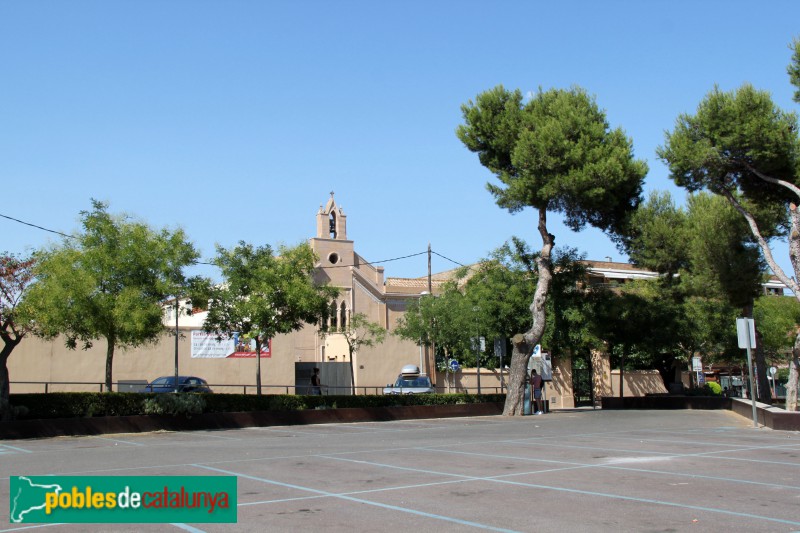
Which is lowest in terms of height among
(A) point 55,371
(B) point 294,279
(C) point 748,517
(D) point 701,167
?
(C) point 748,517

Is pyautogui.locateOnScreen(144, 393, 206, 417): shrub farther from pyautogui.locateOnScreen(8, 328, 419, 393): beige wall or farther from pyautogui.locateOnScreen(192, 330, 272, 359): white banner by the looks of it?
pyautogui.locateOnScreen(192, 330, 272, 359): white banner

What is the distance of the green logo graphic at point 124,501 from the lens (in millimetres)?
7500

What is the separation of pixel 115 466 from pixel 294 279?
641 inches

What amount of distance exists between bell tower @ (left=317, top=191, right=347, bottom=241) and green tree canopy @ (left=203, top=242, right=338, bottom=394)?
2752 centimetres

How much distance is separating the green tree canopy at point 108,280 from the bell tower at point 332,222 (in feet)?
108

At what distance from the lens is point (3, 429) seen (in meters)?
19.5

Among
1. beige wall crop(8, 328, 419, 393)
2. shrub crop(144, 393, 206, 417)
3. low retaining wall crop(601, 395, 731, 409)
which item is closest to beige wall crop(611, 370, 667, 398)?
low retaining wall crop(601, 395, 731, 409)

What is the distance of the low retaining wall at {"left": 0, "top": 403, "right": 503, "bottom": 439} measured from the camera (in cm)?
2019

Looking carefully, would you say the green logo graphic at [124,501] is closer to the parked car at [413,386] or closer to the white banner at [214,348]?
the parked car at [413,386]

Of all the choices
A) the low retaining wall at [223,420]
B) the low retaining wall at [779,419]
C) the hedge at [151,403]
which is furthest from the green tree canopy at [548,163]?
the low retaining wall at [779,419]

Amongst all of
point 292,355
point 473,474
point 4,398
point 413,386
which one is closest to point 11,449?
point 4,398

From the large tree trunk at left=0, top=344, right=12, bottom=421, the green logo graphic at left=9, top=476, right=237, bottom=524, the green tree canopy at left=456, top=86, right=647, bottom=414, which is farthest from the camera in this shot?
the green tree canopy at left=456, top=86, right=647, bottom=414

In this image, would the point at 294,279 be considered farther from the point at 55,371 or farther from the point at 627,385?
the point at 627,385

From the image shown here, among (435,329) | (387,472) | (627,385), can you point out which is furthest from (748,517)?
(627,385)
